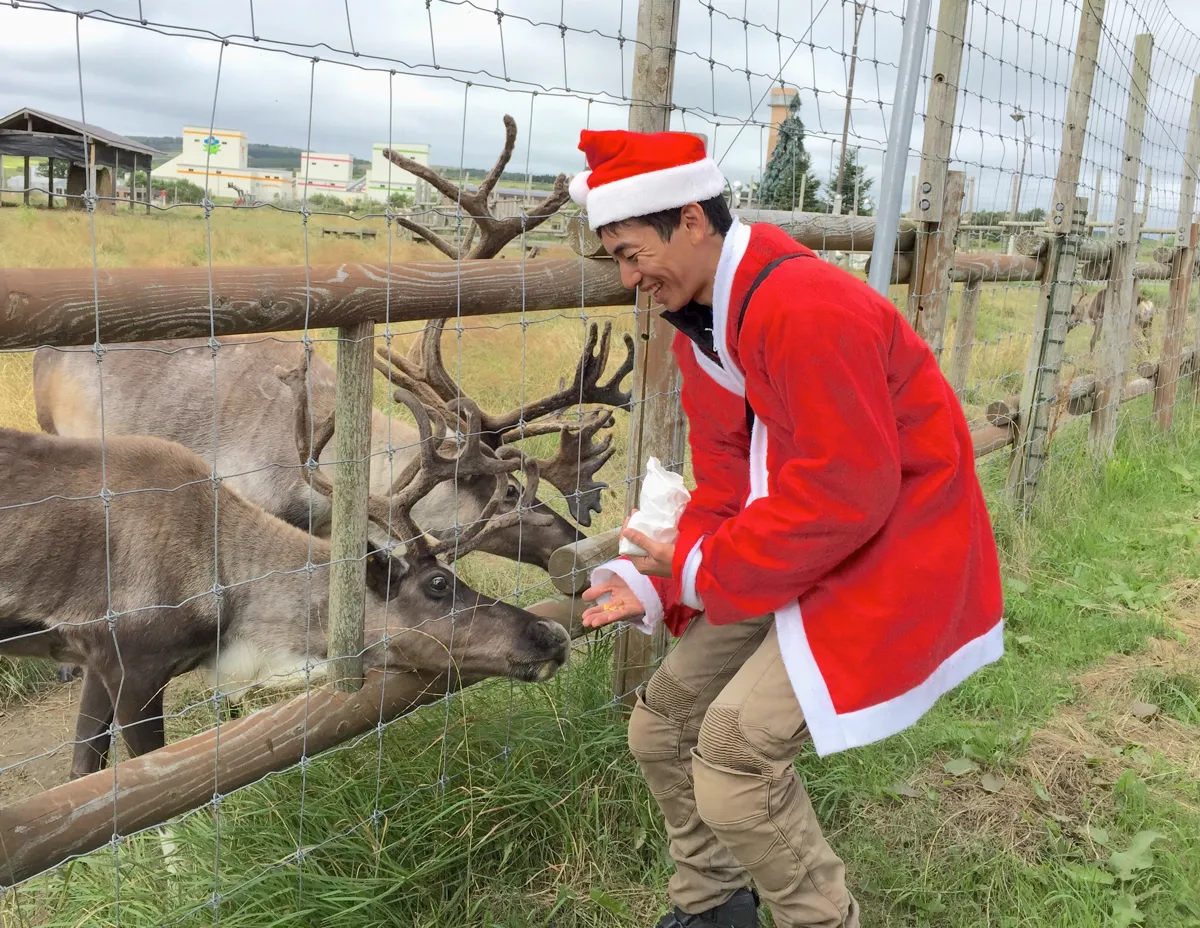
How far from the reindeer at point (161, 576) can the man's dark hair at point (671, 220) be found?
1592 millimetres

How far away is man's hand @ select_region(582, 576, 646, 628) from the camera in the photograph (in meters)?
2.37

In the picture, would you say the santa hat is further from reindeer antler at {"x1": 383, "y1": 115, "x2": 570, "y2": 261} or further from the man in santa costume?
reindeer antler at {"x1": 383, "y1": 115, "x2": 570, "y2": 261}

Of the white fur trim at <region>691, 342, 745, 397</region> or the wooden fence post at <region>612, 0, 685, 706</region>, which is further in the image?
the wooden fence post at <region>612, 0, 685, 706</region>

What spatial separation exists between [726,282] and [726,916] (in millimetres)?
1456

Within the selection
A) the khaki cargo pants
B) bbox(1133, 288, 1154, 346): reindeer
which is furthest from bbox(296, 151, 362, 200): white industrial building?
Answer: bbox(1133, 288, 1154, 346): reindeer

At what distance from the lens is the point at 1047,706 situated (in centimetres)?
381

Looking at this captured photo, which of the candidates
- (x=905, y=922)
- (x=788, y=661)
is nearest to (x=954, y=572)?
(x=788, y=661)

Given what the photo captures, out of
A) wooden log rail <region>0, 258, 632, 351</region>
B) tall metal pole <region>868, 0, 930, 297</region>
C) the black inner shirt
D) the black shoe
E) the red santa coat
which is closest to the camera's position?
the red santa coat

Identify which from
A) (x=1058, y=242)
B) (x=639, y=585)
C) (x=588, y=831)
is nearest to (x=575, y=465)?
(x=1058, y=242)

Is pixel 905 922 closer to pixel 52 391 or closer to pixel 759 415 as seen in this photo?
pixel 759 415

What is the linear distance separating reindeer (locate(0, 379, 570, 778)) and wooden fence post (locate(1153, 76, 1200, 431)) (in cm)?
592

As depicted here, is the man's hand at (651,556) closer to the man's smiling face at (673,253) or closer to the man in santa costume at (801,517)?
the man in santa costume at (801,517)

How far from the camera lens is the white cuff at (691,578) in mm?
2115

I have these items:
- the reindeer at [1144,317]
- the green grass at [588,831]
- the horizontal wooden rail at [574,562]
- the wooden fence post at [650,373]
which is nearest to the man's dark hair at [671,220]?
the wooden fence post at [650,373]
